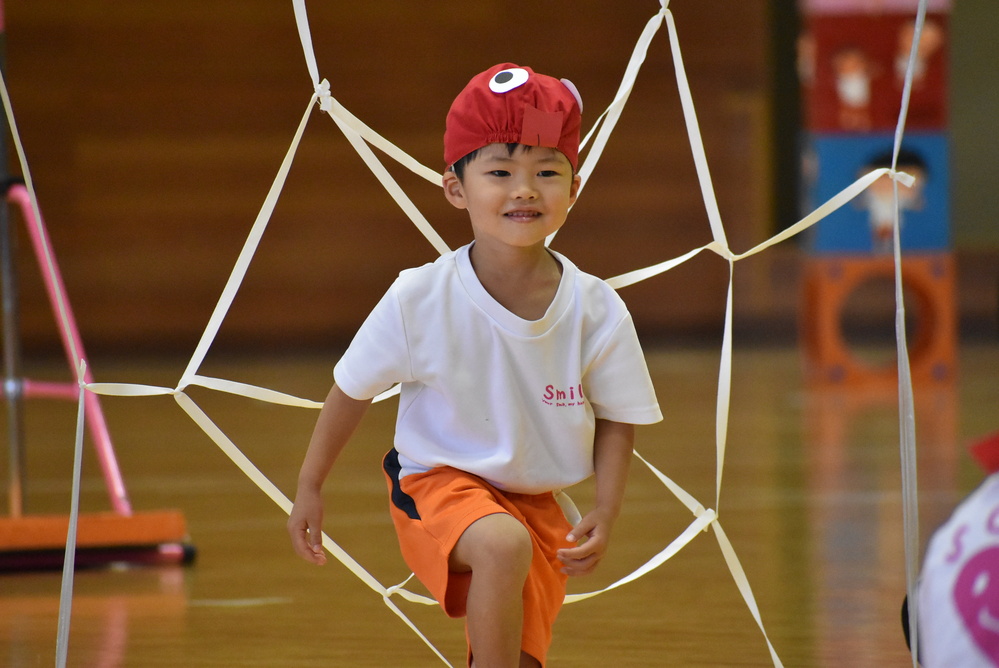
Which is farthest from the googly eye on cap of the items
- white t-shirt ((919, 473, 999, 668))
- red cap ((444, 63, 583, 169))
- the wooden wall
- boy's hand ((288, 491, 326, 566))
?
the wooden wall

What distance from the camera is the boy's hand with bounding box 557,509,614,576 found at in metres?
1.21

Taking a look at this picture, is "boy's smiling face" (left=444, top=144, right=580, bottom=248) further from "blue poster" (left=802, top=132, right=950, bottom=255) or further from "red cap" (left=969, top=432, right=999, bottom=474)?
"blue poster" (left=802, top=132, right=950, bottom=255)

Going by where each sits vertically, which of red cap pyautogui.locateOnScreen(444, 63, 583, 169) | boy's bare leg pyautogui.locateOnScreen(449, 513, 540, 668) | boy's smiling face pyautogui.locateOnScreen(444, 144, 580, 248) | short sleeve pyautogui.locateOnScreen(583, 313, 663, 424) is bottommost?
boy's bare leg pyautogui.locateOnScreen(449, 513, 540, 668)

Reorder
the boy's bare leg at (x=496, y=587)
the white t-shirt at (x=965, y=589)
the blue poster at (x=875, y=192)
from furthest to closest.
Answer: the blue poster at (x=875, y=192) < the boy's bare leg at (x=496, y=587) < the white t-shirt at (x=965, y=589)

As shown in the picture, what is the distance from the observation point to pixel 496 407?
125 cm

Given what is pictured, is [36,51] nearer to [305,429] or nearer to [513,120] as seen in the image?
[305,429]

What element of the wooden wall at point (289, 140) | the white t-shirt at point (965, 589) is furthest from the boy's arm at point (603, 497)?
the wooden wall at point (289, 140)

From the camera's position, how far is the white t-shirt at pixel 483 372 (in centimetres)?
125

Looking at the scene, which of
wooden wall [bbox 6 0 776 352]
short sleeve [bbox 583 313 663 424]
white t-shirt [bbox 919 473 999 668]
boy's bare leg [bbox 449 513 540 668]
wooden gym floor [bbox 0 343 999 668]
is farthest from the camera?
wooden wall [bbox 6 0 776 352]

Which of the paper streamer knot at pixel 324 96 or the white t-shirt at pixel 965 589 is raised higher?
the paper streamer knot at pixel 324 96

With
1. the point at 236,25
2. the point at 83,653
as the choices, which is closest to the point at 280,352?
the point at 236,25

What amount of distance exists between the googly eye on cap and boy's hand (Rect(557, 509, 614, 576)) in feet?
1.35

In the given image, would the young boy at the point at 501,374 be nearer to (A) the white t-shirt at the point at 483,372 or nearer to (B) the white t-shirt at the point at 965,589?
(A) the white t-shirt at the point at 483,372

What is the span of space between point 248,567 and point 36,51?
4343 mm
